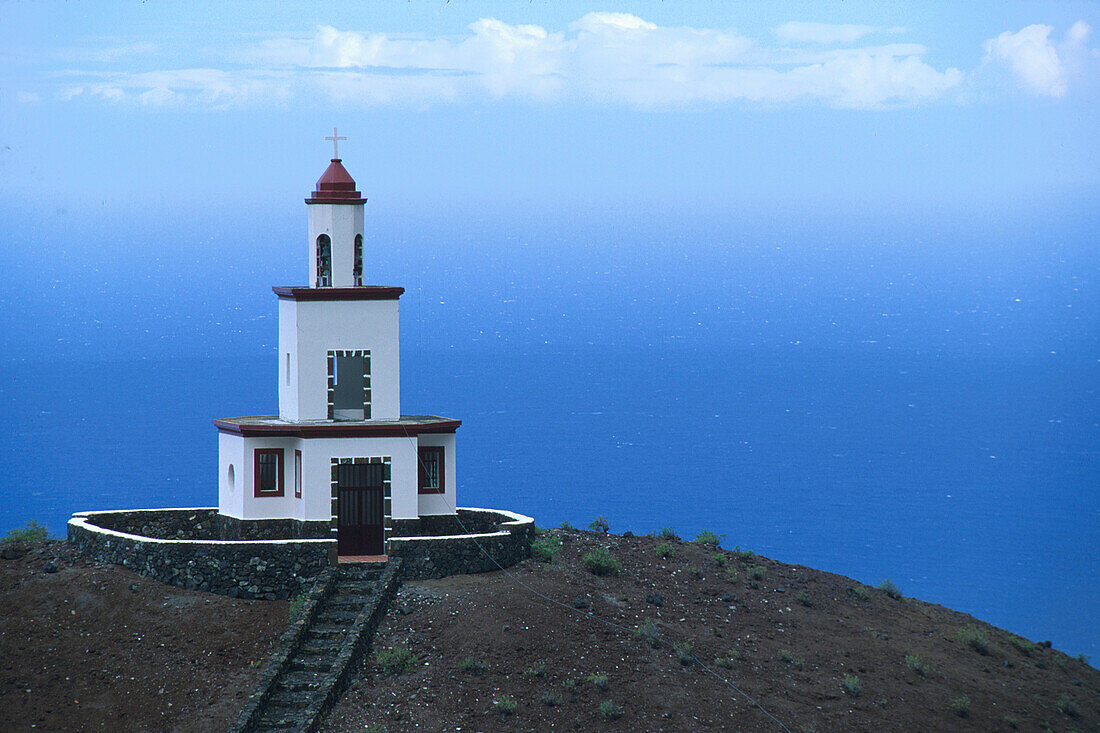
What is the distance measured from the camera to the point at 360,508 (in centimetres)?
3359

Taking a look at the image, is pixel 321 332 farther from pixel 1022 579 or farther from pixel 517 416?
pixel 517 416

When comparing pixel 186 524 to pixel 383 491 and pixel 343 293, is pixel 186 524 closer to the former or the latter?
pixel 383 491

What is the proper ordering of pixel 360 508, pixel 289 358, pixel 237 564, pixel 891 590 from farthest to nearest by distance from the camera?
pixel 891 590
pixel 289 358
pixel 360 508
pixel 237 564

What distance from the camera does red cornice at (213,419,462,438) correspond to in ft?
109

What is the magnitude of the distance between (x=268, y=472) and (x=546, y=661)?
8.89m

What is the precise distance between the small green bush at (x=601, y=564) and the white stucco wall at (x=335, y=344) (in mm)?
5976

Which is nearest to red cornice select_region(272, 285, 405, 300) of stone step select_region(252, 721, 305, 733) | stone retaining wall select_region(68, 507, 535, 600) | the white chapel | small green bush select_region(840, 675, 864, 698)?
the white chapel

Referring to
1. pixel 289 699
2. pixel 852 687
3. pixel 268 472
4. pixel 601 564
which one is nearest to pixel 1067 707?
pixel 852 687

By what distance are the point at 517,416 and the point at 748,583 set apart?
A: 96.6 metres

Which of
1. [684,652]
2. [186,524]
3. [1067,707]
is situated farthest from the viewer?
[186,524]

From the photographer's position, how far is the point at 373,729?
26750mm

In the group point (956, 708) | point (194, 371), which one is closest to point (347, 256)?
point (956, 708)

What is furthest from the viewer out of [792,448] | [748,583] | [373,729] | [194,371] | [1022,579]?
[194,371]

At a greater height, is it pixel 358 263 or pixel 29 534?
pixel 358 263
